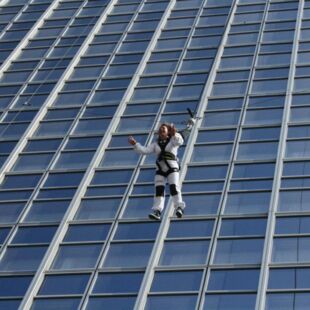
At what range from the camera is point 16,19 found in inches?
2516

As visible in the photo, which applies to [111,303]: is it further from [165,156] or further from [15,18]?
[15,18]

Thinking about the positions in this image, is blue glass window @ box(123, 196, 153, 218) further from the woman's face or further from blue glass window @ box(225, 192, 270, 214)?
the woman's face

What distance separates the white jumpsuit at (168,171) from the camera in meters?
24.1

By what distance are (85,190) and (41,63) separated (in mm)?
16299

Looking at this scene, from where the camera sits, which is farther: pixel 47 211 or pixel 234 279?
pixel 47 211

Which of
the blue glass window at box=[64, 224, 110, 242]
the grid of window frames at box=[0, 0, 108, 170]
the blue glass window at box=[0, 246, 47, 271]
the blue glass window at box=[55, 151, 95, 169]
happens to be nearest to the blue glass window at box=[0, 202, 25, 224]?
the blue glass window at box=[0, 246, 47, 271]

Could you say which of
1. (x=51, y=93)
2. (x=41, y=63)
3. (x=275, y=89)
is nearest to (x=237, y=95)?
(x=275, y=89)

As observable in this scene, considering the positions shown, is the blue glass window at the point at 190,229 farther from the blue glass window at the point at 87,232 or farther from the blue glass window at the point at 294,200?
the blue glass window at the point at 294,200

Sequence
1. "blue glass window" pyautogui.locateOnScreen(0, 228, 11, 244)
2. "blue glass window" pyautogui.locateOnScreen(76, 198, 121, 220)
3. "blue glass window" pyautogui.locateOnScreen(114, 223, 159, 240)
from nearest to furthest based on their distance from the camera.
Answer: "blue glass window" pyautogui.locateOnScreen(114, 223, 159, 240) < "blue glass window" pyautogui.locateOnScreen(0, 228, 11, 244) < "blue glass window" pyautogui.locateOnScreen(76, 198, 121, 220)

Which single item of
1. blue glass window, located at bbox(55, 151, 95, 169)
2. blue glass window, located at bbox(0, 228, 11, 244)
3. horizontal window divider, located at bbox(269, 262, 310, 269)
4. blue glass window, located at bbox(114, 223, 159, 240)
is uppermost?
blue glass window, located at bbox(55, 151, 95, 169)

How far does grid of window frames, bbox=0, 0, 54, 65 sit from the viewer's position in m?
59.9

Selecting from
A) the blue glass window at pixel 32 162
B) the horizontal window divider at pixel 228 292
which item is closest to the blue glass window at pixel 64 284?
the horizontal window divider at pixel 228 292

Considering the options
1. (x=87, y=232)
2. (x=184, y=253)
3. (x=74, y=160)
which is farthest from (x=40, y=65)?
(x=184, y=253)

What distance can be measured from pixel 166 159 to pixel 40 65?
3285 centimetres
